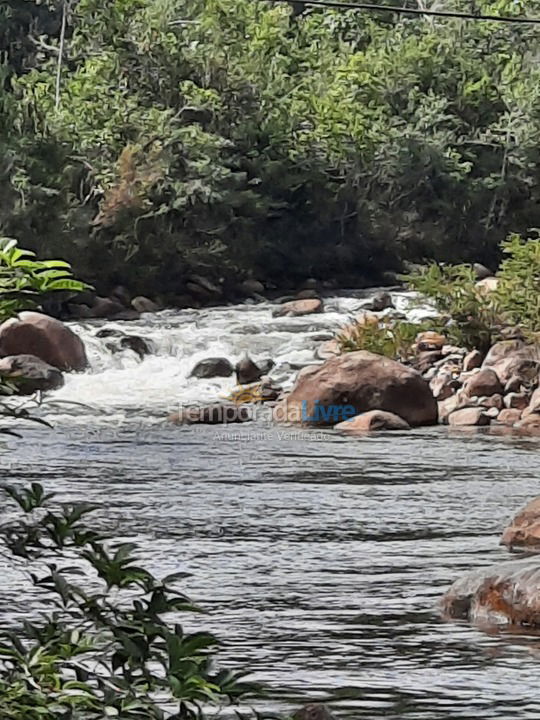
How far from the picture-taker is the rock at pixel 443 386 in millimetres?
22094

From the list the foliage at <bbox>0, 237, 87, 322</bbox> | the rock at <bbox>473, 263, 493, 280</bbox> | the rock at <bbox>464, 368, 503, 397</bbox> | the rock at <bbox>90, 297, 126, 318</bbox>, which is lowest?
the rock at <bbox>464, 368, 503, 397</bbox>

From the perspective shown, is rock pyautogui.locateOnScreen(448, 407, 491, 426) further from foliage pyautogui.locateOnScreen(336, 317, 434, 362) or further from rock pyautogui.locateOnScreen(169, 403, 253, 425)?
foliage pyautogui.locateOnScreen(336, 317, 434, 362)

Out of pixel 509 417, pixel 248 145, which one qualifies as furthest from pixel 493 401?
pixel 248 145

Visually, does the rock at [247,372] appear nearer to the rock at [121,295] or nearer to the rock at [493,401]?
the rock at [493,401]

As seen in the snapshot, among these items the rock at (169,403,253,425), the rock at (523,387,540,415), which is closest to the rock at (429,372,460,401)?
the rock at (523,387,540,415)

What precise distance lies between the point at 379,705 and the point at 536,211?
34.5 metres

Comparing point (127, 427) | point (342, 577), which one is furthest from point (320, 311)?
point (342, 577)

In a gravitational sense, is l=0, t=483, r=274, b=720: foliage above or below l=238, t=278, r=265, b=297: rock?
above

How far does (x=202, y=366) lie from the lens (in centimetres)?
2450

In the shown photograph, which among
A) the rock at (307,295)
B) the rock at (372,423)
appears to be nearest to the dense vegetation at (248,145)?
the rock at (307,295)

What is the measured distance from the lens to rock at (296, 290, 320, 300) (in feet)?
112

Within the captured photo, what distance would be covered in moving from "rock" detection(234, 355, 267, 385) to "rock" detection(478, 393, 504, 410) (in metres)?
3.67

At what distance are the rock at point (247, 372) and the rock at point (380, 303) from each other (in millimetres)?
7099

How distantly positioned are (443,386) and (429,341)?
100.0 inches
